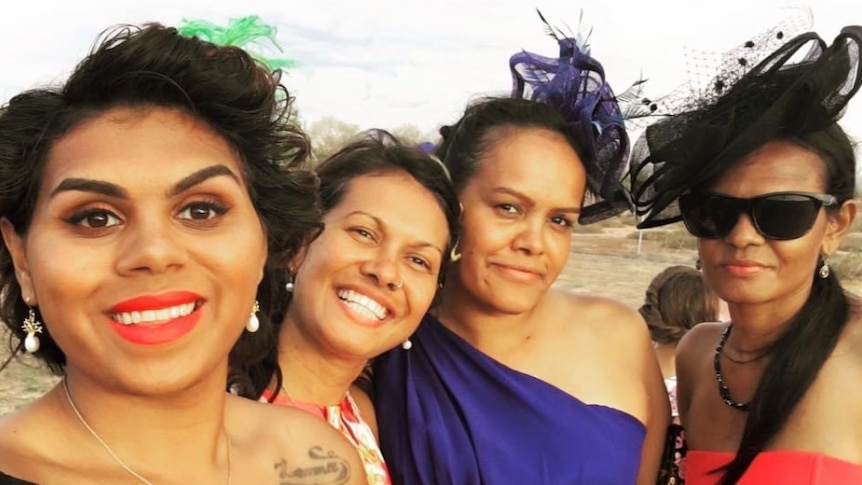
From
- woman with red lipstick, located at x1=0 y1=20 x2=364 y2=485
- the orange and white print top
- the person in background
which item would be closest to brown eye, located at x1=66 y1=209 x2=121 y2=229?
woman with red lipstick, located at x1=0 y1=20 x2=364 y2=485

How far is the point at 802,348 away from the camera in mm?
2379

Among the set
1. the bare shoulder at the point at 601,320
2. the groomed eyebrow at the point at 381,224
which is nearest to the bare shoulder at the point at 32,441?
the groomed eyebrow at the point at 381,224

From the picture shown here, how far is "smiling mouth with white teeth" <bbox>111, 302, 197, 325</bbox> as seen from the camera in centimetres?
139

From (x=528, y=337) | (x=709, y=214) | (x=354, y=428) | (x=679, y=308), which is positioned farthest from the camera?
(x=679, y=308)

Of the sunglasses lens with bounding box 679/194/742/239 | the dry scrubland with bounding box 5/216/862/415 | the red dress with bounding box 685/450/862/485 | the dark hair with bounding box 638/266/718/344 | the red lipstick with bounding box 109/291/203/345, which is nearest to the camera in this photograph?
the red lipstick with bounding box 109/291/203/345

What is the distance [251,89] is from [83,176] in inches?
16.6

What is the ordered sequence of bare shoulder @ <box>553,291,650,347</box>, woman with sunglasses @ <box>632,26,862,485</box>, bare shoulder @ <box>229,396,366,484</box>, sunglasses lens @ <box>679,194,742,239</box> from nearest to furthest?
bare shoulder @ <box>229,396,366,484</box> → woman with sunglasses @ <box>632,26,862,485</box> → sunglasses lens @ <box>679,194,742,239</box> → bare shoulder @ <box>553,291,650,347</box>

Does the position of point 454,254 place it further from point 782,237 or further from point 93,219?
point 93,219

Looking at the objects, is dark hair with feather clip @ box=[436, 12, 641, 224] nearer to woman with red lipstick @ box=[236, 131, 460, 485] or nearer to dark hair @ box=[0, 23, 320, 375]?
woman with red lipstick @ box=[236, 131, 460, 485]

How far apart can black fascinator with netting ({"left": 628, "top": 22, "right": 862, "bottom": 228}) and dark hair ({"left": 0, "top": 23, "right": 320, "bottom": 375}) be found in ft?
4.37

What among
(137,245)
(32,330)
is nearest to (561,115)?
(137,245)

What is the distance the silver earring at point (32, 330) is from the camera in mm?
1569

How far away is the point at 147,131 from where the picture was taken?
151 cm

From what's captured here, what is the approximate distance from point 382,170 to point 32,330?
1.11m
